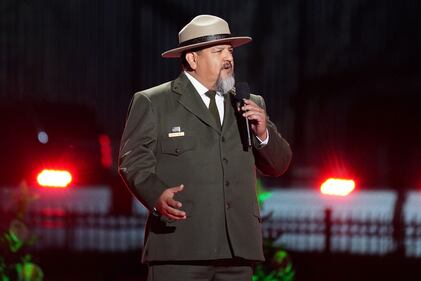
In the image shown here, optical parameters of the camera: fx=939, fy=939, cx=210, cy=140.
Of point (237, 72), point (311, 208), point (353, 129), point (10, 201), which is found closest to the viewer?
point (10, 201)

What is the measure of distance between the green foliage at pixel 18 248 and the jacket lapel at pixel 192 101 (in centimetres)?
Result: 511

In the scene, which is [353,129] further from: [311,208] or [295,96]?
[311,208]

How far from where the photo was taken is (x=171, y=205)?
375 centimetres

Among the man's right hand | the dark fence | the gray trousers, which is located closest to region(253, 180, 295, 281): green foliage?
the dark fence

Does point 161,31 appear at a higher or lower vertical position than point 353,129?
higher

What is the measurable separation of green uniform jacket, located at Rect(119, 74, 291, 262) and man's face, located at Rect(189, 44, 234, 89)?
0.10 m

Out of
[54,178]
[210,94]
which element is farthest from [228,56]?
[54,178]

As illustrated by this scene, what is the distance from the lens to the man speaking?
12.7 ft

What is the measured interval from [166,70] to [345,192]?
4.71 meters

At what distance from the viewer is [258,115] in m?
3.78

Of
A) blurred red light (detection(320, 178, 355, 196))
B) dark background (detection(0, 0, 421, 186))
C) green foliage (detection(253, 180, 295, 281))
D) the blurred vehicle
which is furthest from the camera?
dark background (detection(0, 0, 421, 186))

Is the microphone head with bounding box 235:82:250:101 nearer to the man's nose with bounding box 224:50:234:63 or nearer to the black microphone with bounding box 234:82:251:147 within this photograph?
the black microphone with bounding box 234:82:251:147

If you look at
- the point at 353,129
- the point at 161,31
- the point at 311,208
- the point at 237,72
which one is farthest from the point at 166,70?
the point at 311,208

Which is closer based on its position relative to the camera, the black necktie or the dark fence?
the black necktie
